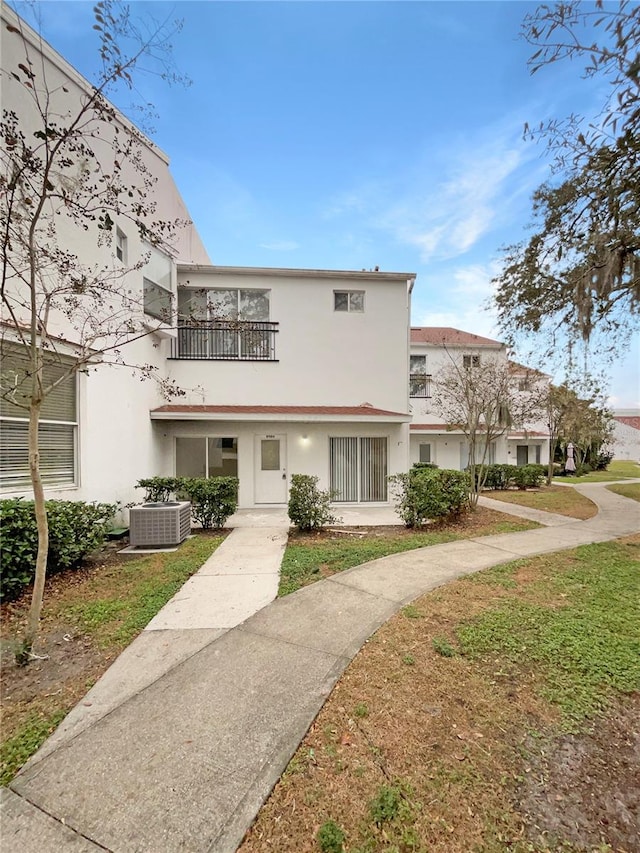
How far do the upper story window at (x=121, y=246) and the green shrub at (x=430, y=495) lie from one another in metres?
8.34

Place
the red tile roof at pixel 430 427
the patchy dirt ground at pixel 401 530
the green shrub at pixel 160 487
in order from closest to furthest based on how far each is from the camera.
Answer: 1. the patchy dirt ground at pixel 401 530
2. the green shrub at pixel 160 487
3. the red tile roof at pixel 430 427

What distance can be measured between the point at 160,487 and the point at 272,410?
364cm

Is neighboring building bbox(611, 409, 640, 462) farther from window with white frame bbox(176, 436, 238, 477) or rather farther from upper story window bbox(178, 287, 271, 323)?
window with white frame bbox(176, 436, 238, 477)

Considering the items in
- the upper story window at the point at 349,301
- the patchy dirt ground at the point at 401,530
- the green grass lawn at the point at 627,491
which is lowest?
the green grass lawn at the point at 627,491

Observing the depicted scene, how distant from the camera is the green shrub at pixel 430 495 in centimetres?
859

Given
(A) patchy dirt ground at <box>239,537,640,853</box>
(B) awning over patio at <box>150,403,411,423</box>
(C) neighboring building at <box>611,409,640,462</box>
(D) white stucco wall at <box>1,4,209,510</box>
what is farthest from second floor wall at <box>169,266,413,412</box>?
(C) neighboring building at <box>611,409,640,462</box>

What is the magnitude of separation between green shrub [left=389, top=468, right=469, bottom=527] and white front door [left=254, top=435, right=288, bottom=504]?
388cm

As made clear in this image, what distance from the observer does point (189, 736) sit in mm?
2332

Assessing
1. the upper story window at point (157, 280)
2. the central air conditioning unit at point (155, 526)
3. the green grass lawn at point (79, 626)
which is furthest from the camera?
the upper story window at point (157, 280)

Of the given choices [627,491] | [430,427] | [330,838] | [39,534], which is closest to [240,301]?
[39,534]

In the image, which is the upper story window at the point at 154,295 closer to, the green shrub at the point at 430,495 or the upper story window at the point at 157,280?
the upper story window at the point at 157,280

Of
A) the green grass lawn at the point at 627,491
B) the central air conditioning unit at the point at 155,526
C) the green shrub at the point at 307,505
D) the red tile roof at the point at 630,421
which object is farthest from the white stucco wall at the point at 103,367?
the red tile roof at the point at 630,421

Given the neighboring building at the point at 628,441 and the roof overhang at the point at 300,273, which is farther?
the neighboring building at the point at 628,441

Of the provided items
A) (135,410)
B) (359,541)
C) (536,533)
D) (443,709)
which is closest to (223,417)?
(135,410)
